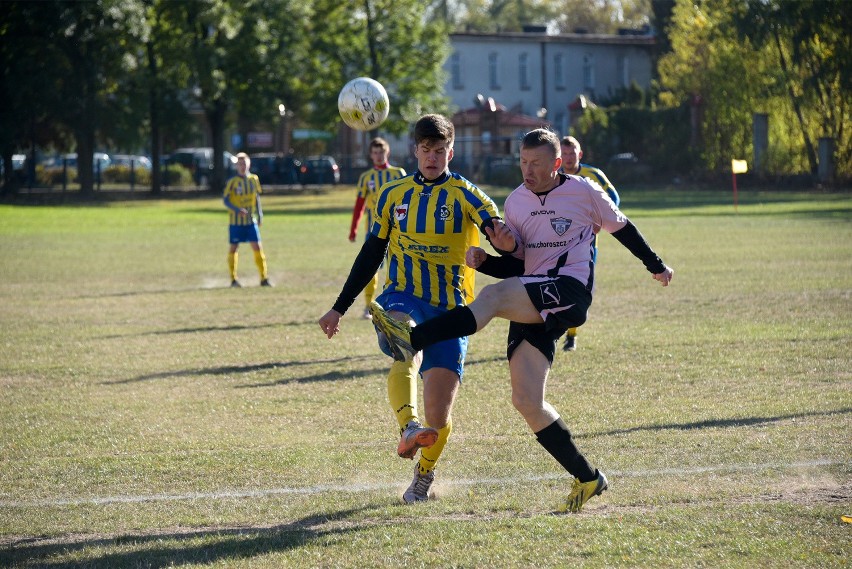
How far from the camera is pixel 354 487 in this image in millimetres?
6363

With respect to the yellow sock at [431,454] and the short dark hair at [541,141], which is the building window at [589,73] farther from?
the yellow sock at [431,454]

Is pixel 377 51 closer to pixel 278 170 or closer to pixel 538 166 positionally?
pixel 278 170

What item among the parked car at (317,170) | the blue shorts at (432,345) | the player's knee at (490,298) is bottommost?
the blue shorts at (432,345)

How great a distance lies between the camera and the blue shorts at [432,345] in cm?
600

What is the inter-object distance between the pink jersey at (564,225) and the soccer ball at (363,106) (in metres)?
Answer: 2.62

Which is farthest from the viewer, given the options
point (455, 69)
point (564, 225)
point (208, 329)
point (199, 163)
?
point (455, 69)

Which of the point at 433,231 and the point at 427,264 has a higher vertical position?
the point at 433,231

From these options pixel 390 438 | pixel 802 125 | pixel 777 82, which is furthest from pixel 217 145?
pixel 390 438

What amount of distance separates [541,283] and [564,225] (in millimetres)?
370

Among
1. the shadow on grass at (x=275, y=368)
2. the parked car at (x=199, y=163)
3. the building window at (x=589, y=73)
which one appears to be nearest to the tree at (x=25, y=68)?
the parked car at (x=199, y=163)

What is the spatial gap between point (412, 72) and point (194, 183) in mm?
13557

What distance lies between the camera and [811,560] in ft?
Result: 15.6

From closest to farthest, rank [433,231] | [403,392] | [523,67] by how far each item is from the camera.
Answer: [403,392] < [433,231] < [523,67]

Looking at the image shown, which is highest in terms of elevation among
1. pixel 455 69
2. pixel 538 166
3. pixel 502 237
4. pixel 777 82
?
pixel 455 69
